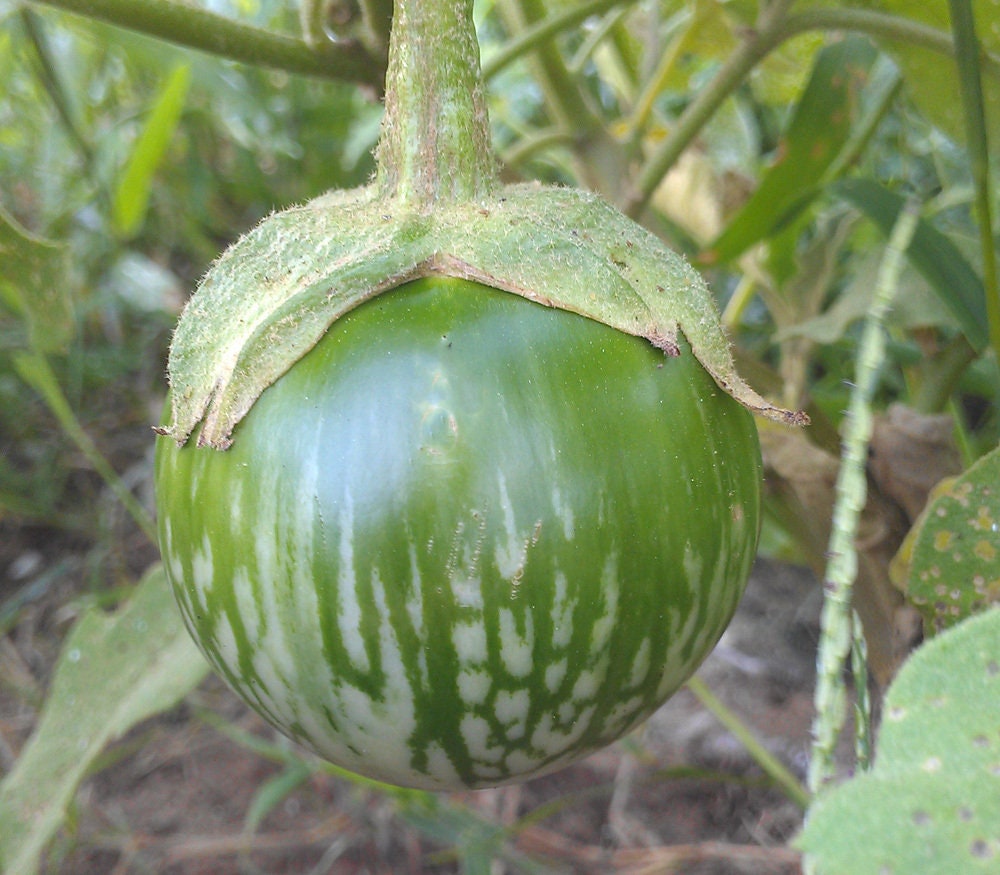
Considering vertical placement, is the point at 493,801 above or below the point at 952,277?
below

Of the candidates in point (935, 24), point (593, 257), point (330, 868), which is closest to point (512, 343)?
point (593, 257)

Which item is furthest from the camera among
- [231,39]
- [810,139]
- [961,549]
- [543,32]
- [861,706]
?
[810,139]

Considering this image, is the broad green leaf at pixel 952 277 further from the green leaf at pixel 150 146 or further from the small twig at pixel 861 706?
the green leaf at pixel 150 146

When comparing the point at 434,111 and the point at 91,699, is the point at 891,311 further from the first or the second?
the point at 91,699

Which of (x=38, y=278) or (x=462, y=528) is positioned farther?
(x=38, y=278)

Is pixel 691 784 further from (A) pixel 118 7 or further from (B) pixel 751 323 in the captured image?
(A) pixel 118 7

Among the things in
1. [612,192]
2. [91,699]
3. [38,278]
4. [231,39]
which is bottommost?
[91,699]

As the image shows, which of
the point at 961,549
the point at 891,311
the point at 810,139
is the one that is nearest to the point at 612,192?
the point at 810,139
